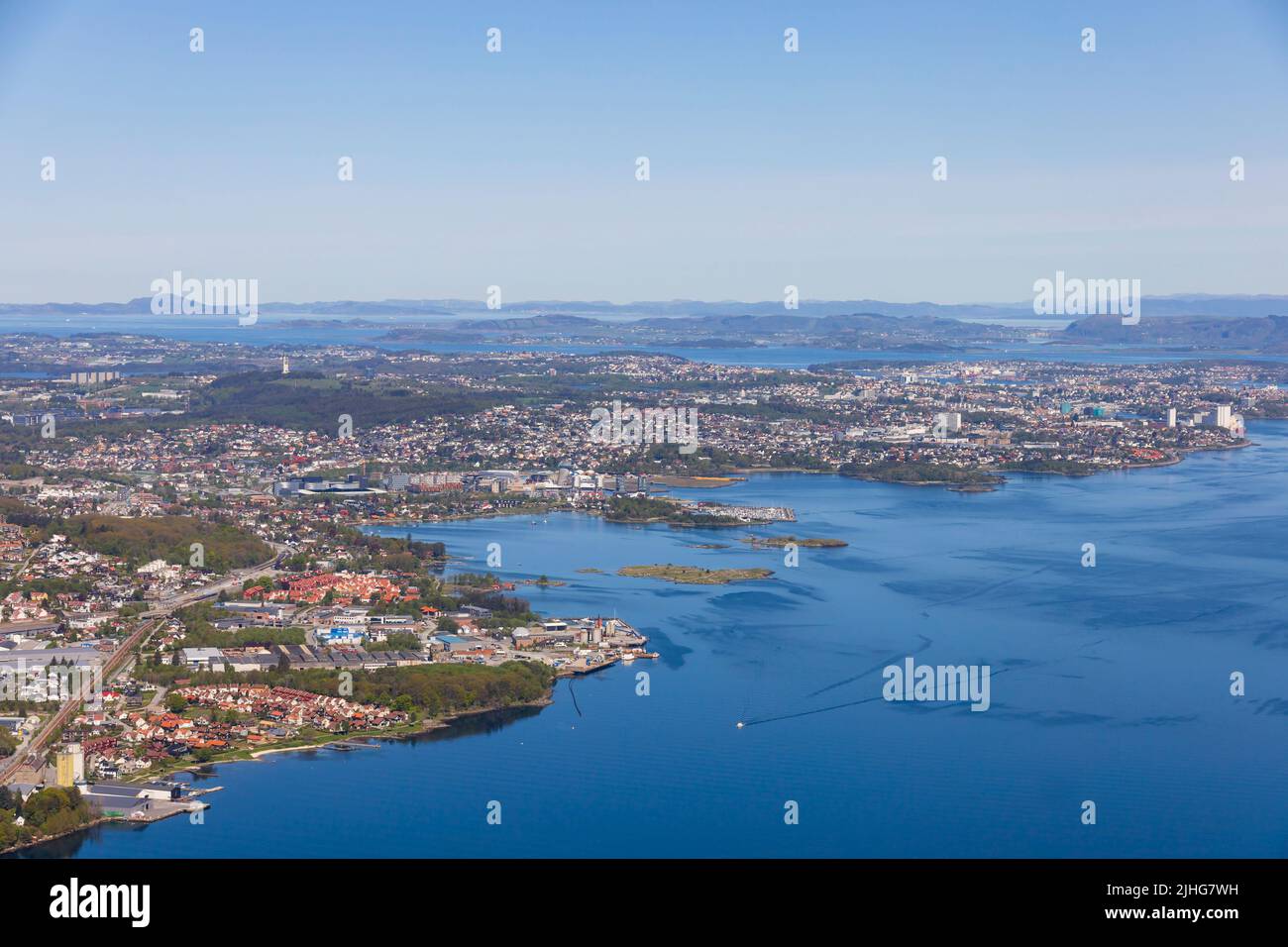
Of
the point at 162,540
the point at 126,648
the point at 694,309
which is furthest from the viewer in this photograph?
the point at 694,309

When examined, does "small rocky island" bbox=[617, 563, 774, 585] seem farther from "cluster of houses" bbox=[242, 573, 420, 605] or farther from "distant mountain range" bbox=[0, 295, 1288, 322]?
"distant mountain range" bbox=[0, 295, 1288, 322]

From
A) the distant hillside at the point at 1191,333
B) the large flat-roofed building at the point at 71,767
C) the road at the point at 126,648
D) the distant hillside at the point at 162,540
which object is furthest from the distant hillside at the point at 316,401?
the distant hillside at the point at 1191,333

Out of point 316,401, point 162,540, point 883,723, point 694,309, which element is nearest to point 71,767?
point 883,723

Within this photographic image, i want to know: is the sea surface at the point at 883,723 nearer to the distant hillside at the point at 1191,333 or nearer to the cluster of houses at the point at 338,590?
the cluster of houses at the point at 338,590

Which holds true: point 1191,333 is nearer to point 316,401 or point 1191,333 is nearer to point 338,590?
point 316,401

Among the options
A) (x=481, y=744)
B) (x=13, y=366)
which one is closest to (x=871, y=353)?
(x=13, y=366)

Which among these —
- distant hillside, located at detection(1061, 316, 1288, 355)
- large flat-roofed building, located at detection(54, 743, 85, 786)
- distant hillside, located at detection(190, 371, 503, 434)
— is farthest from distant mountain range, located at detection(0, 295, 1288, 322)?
large flat-roofed building, located at detection(54, 743, 85, 786)
